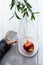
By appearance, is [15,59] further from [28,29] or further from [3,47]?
[28,29]

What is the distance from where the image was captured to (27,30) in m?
1.57

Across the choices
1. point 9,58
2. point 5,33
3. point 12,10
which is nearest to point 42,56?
point 9,58

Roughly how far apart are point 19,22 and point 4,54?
340mm

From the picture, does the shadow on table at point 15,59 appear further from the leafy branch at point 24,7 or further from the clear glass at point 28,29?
the leafy branch at point 24,7

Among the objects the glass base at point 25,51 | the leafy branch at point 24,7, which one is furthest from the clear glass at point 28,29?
the leafy branch at point 24,7

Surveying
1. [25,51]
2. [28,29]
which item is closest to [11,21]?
[28,29]

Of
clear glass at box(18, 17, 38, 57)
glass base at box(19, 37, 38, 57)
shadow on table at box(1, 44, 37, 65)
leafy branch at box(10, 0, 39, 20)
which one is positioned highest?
leafy branch at box(10, 0, 39, 20)

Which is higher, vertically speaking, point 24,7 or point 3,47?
point 24,7

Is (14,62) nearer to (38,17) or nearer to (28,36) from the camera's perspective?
(28,36)

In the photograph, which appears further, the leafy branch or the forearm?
the forearm

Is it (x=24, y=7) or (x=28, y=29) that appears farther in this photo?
(x=28, y=29)

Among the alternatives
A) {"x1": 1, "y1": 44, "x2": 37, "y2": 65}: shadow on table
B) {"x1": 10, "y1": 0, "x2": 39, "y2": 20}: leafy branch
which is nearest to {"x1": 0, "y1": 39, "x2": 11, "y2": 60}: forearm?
{"x1": 1, "y1": 44, "x2": 37, "y2": 65}: shadow on table

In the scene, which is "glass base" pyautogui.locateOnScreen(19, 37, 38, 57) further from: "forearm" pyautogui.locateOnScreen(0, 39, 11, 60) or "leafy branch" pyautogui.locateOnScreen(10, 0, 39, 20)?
"leafy branch" pyautogui.locateOnScreen(10, 0, 39, 20)

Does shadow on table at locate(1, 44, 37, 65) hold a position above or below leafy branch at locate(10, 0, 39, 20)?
below
